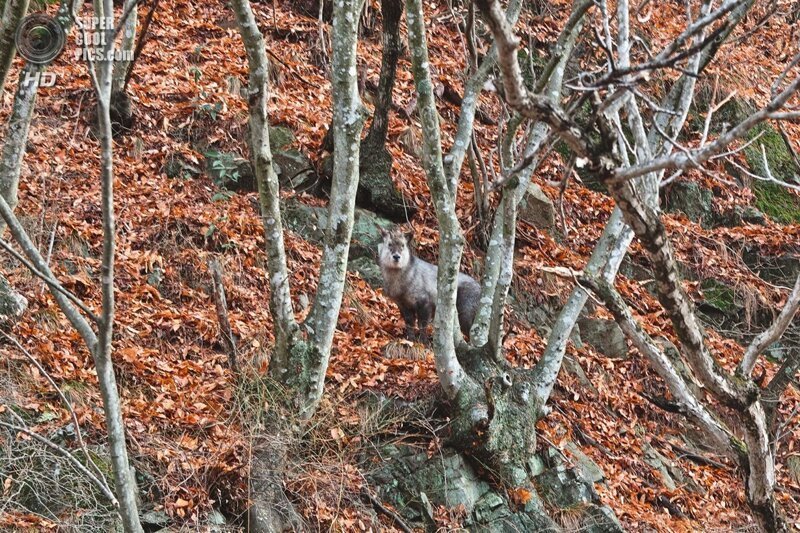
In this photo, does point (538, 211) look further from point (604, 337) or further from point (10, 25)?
point (10, 25)

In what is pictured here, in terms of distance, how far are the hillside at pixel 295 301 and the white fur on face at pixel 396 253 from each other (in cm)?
53

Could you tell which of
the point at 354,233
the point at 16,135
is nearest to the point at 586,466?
the point at 354,233

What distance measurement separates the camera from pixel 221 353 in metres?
8.04

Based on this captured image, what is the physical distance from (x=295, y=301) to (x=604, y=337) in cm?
379

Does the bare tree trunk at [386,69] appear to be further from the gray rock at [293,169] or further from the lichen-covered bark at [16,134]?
the lichen-covered bark at [16,134]

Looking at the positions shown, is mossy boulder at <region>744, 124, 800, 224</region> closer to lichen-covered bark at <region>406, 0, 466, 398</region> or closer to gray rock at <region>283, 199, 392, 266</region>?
gray rock at <region>283, 199, 392, 266</region>

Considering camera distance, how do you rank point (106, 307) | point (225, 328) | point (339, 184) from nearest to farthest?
point (106, 307), point (339, 184), point (225, 328)

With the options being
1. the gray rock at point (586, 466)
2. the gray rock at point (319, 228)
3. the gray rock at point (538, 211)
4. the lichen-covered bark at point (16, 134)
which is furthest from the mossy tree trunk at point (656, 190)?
the gray rock at point (538, 211)

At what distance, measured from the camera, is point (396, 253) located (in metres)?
9.57

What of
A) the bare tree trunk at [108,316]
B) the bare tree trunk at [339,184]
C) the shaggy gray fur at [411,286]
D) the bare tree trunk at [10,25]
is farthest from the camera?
the shaggy gray fur at [411,286]

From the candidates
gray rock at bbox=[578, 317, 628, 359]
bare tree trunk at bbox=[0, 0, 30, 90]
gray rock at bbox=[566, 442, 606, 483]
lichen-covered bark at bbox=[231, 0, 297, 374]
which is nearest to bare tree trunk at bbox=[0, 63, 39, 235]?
bare tree trunk at bbox=[0, 0, 30, 90]

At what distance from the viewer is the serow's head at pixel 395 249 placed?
9570 millimetres

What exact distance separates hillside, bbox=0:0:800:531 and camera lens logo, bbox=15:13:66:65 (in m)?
1.24

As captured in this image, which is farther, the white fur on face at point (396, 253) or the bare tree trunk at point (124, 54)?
the bare tree trunk at point (124, 54)
